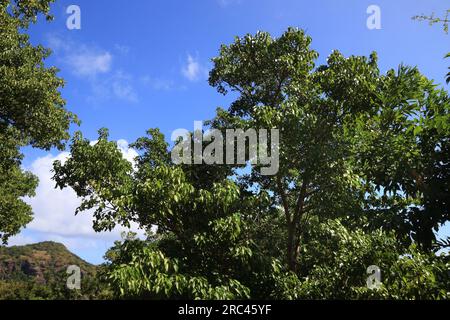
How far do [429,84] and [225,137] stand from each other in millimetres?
6222

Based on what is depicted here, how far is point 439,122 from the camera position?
6457mm

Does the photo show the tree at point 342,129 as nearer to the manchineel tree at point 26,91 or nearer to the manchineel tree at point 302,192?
the manchineel tree at point 302,192

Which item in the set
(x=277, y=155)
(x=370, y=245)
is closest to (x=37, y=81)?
(x=277, y=155)

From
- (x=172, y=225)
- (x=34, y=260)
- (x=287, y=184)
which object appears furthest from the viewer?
(x=34, y=260)

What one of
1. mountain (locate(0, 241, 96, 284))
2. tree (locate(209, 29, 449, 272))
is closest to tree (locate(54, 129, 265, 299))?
tree (locate(209, 29, 449, 272))

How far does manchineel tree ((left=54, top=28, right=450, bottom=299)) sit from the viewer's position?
281 inches

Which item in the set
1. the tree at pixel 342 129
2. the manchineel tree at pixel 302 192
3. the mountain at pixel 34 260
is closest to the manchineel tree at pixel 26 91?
the manchineel tree at pixel 302 192

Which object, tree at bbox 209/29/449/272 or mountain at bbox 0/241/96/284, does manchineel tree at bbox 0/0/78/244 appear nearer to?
tree at bbox 209/29/449/272

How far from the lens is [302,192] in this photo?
433 inches

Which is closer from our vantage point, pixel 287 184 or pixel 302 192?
pixel 302 192

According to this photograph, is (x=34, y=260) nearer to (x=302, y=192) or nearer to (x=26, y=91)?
(x=26, y=91)

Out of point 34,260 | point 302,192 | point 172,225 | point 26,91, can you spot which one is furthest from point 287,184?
point 34,260

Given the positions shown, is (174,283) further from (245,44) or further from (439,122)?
(245,44)

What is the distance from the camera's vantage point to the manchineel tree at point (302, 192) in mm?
7137
